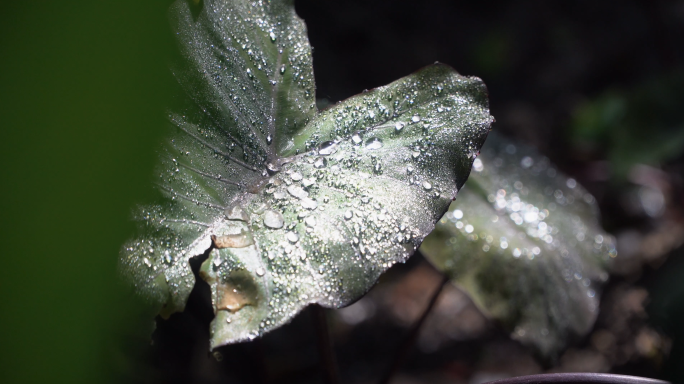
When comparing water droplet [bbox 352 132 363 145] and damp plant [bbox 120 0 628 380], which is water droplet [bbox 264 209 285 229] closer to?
damp plant [bbox 120 0 628 380]

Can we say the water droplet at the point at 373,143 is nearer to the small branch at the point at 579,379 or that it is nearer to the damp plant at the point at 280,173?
the damp plant at the point at 280,173

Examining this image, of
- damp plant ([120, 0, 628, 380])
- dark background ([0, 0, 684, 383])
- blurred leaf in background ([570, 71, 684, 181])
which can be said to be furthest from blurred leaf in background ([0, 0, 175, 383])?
blurred leaf in background ([570, 71, 684, 181])

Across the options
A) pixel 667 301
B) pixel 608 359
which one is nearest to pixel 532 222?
pixel 667 301

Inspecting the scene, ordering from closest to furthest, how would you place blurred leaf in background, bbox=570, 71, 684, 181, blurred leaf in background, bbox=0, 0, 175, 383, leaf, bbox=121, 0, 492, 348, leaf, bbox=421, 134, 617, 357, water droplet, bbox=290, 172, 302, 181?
blurred leaf in background, bbox=0, 0, 175, 383 < leaf, bbox=121, 0, 492, 348 < water droplet, bbox=290, 172, 302, 181 < leaf, bbox=421, 134, 617, 357 < blurred leaf in background, bbox=570, 71, 684, 181

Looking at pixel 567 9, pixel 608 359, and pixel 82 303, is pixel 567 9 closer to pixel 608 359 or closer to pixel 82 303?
pixel 608 359

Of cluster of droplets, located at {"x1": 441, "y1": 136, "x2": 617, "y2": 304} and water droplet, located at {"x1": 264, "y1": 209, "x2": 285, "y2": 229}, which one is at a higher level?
water droplet, located at {"x1": 264, "y1": 209, "x2": 285, "y2": 229}

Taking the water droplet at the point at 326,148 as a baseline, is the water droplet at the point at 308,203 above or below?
below

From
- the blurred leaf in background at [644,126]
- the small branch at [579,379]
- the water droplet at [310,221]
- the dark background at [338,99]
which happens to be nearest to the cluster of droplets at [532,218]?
the dark background at [338,99]
